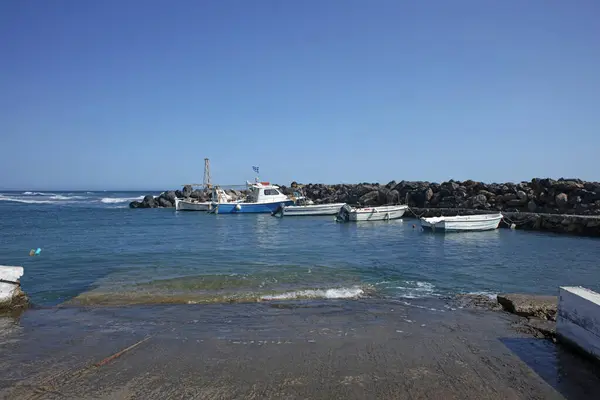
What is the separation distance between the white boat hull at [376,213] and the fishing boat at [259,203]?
10152mm

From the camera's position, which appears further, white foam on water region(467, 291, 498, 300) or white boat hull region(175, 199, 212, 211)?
Result: white boat hull region(175, 199, 212, 211)

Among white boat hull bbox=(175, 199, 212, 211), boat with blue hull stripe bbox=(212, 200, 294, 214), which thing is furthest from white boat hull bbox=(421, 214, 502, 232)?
white boat hull bbox=(175, 199, 212, 211)

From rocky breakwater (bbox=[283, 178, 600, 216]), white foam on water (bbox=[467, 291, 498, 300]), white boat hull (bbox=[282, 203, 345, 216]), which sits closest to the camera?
white foam on water (bbox=[467, 291, 498, 300])

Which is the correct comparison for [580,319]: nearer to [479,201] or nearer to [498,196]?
[479,201]

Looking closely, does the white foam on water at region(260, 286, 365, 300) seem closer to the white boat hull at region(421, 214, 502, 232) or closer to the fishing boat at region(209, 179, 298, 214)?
the white boat hull at region(421, 214, 502, 232)

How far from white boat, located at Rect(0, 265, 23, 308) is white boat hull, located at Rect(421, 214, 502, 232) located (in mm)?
20911

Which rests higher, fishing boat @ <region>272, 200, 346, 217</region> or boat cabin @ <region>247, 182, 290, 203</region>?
boat cabin @ <region>247, 182, 290, 203</region>

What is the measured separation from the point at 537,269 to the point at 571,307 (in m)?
9.00

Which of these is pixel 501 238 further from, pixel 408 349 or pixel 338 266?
pixel 408 349

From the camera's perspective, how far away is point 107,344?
5.74m

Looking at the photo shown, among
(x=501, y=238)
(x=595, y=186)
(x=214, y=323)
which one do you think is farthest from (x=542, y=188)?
(x=214, y=323)

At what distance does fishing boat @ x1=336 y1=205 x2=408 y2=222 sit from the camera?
1196 inches

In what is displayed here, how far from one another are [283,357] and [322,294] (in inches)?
154

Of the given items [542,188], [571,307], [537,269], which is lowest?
[537,269]
